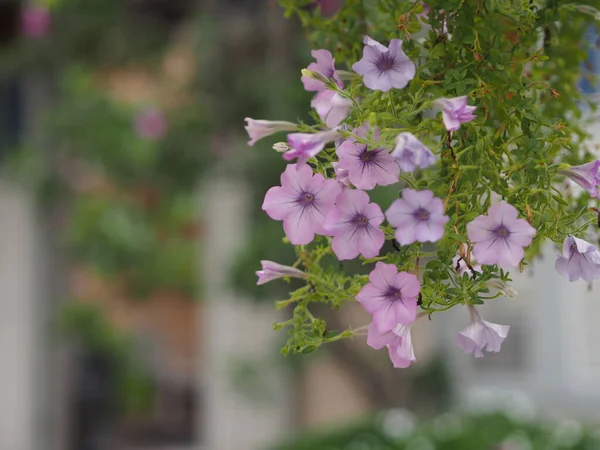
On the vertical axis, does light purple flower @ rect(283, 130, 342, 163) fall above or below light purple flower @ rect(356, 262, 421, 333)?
above

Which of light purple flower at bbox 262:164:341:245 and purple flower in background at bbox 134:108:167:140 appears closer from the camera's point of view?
light purple flower at bbox 262:164:341:245

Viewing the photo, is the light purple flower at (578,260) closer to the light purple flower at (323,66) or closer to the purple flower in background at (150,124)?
the light purple flower at (323,66)

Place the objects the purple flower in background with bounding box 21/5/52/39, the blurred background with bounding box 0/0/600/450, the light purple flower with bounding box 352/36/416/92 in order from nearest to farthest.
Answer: the light purple flower with bounding box 352/36/416/92
the blurred background with bounding box 0/0/600/450
the purple flower in background with bounding box 21/5/52/39

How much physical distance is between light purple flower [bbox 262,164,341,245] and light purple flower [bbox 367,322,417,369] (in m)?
0.11

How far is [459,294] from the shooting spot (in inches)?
34.0

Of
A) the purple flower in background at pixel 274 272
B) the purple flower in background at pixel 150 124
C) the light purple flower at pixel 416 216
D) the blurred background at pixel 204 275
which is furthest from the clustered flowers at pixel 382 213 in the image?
the purple flower in background at pixel 150 124

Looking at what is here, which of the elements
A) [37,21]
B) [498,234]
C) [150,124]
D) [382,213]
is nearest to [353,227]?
[382,213]

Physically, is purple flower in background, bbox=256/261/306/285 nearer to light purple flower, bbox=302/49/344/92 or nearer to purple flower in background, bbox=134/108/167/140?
light purple flower, bbox=302/49/344/92

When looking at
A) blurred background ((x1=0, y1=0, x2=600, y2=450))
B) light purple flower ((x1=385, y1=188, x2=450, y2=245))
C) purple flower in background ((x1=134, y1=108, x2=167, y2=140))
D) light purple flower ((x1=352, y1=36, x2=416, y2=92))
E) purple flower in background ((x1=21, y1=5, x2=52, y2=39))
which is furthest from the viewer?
purple flower in background ((x1=21, y1=5, x2=52, y2=39))

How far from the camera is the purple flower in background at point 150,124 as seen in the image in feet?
13.0

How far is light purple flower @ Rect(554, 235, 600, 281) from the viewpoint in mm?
848

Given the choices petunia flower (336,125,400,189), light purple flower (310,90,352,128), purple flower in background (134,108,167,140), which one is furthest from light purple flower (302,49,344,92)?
purple flower in background (134,108,167,140)

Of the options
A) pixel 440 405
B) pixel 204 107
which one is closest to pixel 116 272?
pixel 204 107

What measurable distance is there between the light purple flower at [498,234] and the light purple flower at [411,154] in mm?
89
